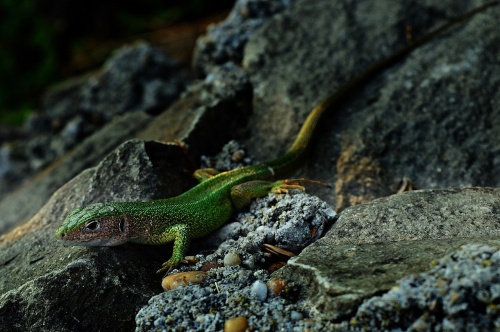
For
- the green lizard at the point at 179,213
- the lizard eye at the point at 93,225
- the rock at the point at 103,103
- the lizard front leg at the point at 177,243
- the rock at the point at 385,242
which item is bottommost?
the rock at the point at 385,242

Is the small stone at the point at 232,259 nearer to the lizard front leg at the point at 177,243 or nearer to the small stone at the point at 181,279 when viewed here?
the small stone at the point at 181,279

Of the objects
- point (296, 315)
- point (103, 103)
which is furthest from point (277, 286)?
point (103, 103)

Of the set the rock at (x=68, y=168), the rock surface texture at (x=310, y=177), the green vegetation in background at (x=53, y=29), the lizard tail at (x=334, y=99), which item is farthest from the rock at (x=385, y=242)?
the green vegetation in background at (x=53, y=29)

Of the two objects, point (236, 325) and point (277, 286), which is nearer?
point (236, 325)

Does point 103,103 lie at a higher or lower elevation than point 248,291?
higher

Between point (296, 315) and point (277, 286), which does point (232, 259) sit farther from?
point (296, 315)

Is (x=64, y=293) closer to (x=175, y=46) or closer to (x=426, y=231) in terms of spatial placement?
(x=426, y=231)

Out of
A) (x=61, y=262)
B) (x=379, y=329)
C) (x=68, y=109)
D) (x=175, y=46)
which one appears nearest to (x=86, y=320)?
(x=61, y=262)

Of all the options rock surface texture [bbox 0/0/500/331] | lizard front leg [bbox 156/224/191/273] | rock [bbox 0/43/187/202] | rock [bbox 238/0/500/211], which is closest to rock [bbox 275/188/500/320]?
rock surface texture [bbox 0/0/500/331]
